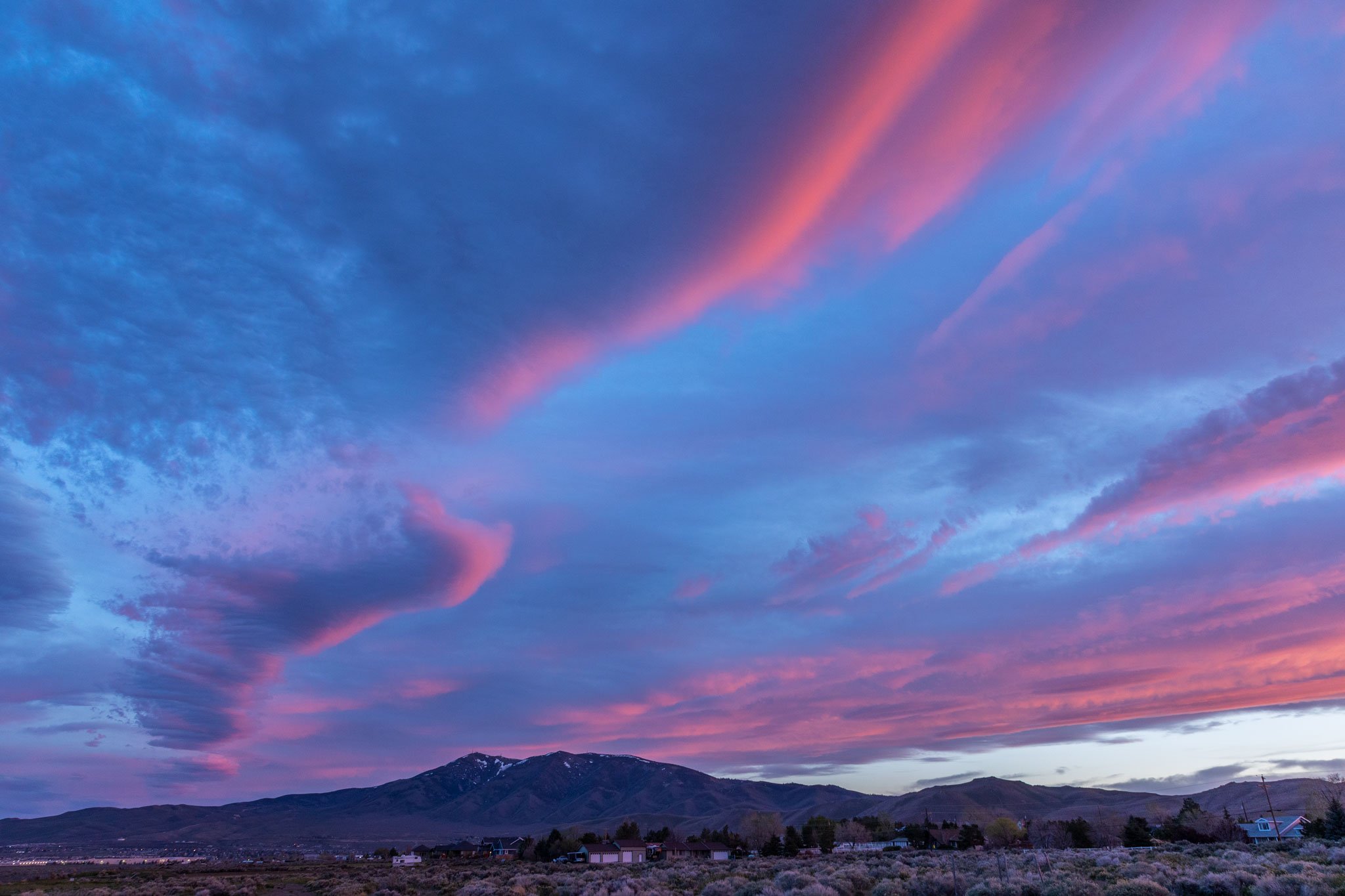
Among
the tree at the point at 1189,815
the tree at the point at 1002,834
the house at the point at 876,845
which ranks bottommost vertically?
the house at the point at 876,845

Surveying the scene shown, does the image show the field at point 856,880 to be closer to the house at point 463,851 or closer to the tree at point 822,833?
the tree at point 822,833

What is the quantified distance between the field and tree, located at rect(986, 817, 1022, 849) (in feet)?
160

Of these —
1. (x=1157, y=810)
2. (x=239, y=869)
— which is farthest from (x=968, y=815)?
(x=239, y=869)

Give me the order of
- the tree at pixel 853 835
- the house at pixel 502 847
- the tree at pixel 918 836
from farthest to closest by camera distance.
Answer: the tree at pixel 853 835
the house at pixel 502 847
the tree at pixel 918 836

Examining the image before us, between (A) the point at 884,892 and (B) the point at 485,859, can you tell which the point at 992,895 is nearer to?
(A) the point at 884,892

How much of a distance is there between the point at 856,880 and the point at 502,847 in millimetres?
121987

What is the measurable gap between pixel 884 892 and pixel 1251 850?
35.3 m

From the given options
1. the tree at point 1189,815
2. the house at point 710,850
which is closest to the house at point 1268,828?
the tree at point 1189,815

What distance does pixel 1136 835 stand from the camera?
81188mm

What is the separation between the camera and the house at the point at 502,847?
385 feet

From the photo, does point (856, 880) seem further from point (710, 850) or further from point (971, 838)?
point (710, 850)

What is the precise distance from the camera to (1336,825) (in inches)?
2534

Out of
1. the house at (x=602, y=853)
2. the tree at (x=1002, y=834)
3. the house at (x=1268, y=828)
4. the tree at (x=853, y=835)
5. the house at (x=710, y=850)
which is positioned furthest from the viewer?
the tree at (x=853, y=835)

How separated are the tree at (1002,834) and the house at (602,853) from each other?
49.0 metres
